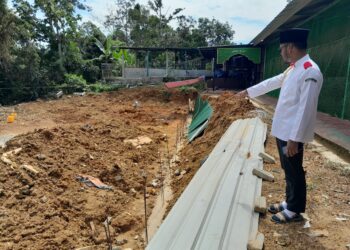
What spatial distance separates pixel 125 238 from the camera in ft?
13.9

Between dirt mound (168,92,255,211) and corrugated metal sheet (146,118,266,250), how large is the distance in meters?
1.24

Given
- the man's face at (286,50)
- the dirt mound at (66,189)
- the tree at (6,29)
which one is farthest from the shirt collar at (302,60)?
the tree at (6,29)

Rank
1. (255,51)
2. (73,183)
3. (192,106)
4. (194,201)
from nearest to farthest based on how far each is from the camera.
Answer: (194,201), (73,183), (192,106), (255,51)

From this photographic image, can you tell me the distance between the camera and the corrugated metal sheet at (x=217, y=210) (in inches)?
90.0

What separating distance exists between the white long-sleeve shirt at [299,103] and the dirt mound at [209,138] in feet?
8.53

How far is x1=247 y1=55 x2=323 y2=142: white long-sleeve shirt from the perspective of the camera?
2.37 m

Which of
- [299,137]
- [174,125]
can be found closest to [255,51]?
[174,125]

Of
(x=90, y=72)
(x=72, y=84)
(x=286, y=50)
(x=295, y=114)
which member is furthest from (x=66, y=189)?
(x=90, y=72)

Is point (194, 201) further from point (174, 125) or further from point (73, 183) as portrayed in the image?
point (174, 125)

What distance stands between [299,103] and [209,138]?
15.2 feet

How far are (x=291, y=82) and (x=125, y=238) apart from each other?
305 centimetres

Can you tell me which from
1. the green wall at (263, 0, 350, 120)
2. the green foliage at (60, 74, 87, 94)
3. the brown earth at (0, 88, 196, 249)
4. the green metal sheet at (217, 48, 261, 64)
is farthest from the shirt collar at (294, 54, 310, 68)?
the green foliage at (60, 74, 87, 94)

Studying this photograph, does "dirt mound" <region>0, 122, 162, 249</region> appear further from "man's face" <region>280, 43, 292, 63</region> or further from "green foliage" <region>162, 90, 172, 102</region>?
"green foliage" <region>162, 90, 172, 102</region>

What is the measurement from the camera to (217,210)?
2734 millimetres
